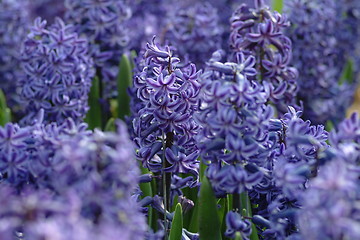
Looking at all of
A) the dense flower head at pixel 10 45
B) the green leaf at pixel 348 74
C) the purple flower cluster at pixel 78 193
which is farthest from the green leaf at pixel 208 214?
the green leaf at pixel 348 74

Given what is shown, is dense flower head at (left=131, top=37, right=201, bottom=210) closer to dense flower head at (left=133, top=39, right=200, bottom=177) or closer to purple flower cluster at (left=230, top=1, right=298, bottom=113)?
dense flower head at (left=133, top=39, right=200, bottom=177)

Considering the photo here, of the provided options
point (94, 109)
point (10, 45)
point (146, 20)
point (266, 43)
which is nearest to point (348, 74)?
point (146, 20)

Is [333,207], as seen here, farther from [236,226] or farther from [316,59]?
[316,59]

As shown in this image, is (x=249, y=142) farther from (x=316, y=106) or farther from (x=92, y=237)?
(x=316, y=106)

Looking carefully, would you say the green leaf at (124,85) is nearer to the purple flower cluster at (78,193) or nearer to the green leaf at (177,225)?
the green leaf at (177,225)

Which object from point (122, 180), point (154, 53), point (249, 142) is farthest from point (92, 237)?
point (154, 53)

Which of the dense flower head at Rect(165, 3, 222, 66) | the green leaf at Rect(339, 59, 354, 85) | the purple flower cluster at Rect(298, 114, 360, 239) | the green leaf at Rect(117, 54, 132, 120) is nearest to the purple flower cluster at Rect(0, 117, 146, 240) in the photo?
the purple flower cluster at Rect(298, 114, 360, 239)

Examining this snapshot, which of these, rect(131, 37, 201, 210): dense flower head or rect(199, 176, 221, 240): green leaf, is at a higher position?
rect(131, 37, 201, 210): dense flower head
